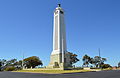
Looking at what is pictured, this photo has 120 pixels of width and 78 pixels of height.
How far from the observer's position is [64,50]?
50062mm

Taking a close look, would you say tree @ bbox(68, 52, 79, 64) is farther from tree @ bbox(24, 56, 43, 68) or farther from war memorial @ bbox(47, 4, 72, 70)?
war memorial @ bbox(47, 4, 72, 70)

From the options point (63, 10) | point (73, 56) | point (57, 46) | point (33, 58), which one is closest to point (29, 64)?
point (33, 58)

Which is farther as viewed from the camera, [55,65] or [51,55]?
[51,55]

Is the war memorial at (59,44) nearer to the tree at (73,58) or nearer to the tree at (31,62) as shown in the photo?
the tree at (73,58)

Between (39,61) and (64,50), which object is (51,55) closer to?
(64,50)

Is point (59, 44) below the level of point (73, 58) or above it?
above

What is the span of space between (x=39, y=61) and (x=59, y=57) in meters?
32.5

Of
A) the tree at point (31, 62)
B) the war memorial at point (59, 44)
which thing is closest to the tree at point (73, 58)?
the tree at point (31, 62)

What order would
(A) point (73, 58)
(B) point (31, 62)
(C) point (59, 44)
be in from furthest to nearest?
(B) point (31, 62) → (A) point (73, 58) → (C) point (59, 44)

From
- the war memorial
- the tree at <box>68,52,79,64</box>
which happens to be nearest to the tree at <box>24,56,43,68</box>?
the tree at <box>68,52,79,64</box>

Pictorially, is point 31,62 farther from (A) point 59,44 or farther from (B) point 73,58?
(A) point 59,44

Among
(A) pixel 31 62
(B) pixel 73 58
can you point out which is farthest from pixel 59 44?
(A) pixel 31 62

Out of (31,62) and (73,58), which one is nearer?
(73,58)

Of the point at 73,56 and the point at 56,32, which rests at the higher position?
the point at 56,32
